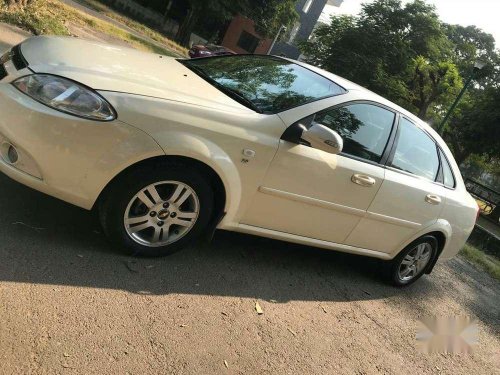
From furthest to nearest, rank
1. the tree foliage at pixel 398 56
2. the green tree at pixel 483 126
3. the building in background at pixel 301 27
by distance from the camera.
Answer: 1. the building in background at pixel 301 27
2. the tree foliage at pixel 398 56
3. the green tree at pixel 483 126

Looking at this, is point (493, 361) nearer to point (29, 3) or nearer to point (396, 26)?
point (29, 3)

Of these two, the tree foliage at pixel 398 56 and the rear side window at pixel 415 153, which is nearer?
the rear side window at pixel 415 153

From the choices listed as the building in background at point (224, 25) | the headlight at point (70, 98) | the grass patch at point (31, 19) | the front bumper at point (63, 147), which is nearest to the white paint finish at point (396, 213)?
the front bumper at point (63, 147)

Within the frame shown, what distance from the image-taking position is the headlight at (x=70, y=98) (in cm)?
312

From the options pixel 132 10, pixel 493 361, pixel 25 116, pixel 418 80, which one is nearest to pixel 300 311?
pixel 493 361

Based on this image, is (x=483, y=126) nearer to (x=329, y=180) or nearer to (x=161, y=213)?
(x=329, y=180)

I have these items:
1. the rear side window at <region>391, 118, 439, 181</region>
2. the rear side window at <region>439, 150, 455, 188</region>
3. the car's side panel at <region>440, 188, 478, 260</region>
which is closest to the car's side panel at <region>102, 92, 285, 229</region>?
the rear side window at <region>391, 118, 439, 181</region>

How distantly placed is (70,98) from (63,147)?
12.1 inches

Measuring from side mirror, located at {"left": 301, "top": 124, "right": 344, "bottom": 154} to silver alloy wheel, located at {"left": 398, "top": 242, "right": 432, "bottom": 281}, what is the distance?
2.04m

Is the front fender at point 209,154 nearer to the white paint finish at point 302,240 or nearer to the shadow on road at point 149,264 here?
the white paint finish at point 302,240

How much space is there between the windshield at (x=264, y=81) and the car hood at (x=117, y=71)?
7.5 inches

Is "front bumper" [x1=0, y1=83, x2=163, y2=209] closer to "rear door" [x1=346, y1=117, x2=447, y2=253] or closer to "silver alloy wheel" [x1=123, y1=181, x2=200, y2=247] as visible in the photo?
"silver alloy wheel" [x1=123, y1=181, x2=200, y2=247]

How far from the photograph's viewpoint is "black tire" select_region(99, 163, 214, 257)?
330cm

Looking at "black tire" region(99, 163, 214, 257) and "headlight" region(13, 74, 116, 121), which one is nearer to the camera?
"headlight" region(13, 74, 116, 121)
